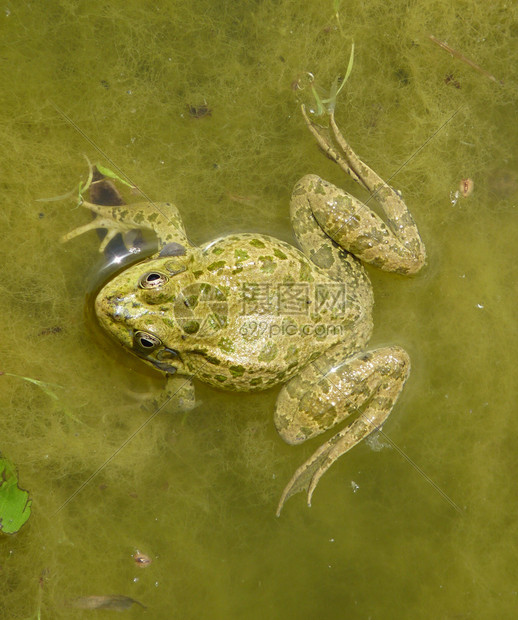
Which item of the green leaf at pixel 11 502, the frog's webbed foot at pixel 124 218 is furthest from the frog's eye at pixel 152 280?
the green leaf at pixel 11 502

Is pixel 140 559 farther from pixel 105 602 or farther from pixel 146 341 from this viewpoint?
pixel 146 341

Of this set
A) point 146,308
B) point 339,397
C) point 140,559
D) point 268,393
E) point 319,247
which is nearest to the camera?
point 146,308

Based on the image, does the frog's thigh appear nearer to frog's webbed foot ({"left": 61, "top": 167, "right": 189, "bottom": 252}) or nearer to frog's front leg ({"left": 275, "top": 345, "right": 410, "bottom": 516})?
frog's front leg ({"left": 275, "top": 345, "right": 410, "bottom": 516})

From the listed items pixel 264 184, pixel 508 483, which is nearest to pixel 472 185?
pixel 264 184

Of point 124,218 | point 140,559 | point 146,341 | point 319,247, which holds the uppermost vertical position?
point 319,247

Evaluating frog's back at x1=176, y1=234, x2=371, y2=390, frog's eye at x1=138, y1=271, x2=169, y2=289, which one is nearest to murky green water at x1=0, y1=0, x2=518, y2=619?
frog's back at x1=176, y1=234, x2=371, y2=390

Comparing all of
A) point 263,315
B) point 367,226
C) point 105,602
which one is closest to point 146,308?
point 263,315
